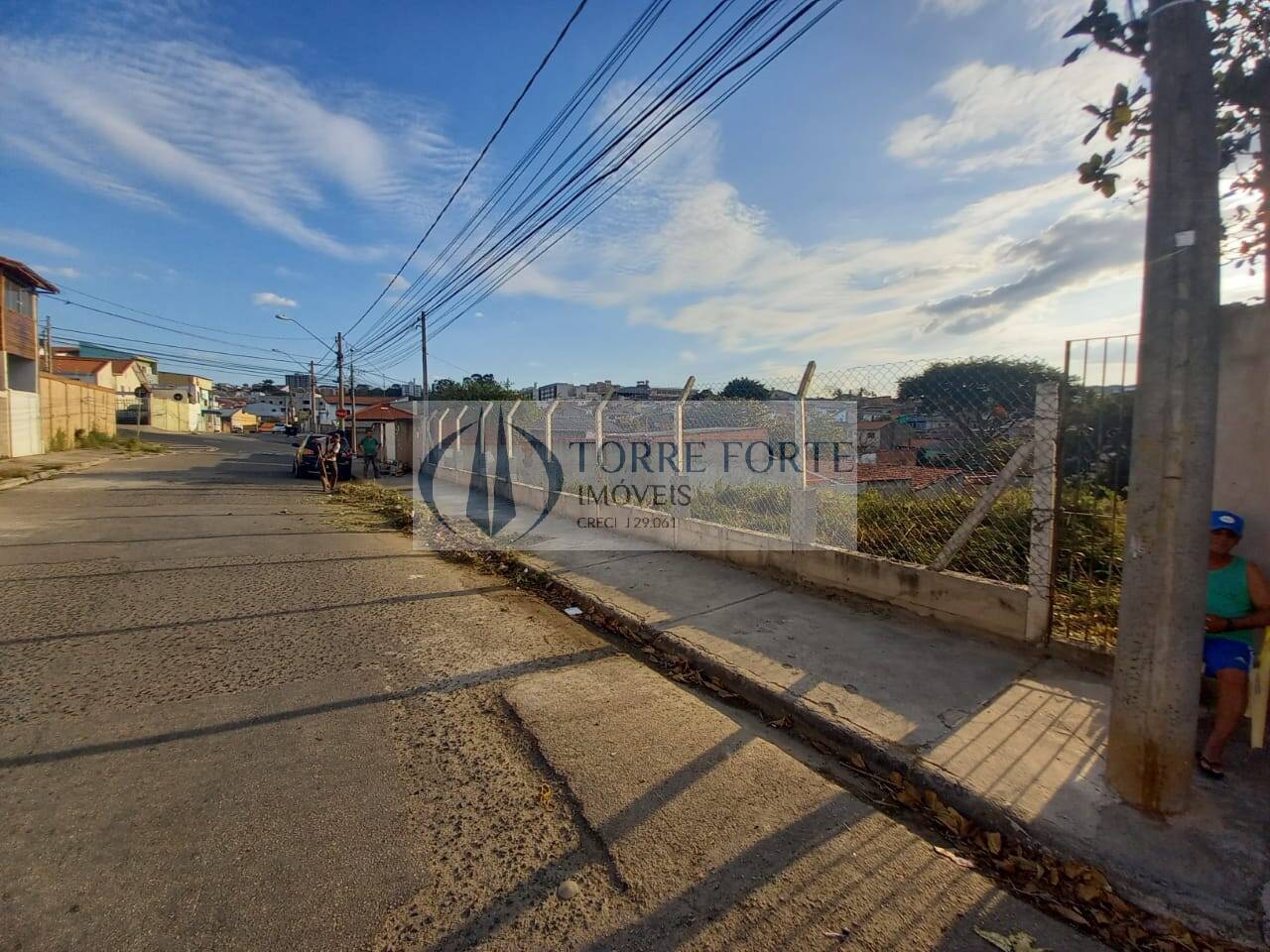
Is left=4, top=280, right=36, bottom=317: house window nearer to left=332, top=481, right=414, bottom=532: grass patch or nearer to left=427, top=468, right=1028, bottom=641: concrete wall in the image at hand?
left=332, top=481, right=414, bottom=532: grass patch

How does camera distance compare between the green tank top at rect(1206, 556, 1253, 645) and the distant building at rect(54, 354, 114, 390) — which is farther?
the distant building at rect(54, 354, 114, 390)

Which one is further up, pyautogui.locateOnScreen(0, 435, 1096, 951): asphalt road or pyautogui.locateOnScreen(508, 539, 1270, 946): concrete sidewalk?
pyautogui.locateOnScreen(508, 539, 1270, 946): concrete sidewalk

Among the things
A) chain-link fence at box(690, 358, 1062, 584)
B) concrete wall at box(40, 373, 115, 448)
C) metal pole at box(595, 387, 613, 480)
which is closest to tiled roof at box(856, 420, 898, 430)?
chain-link fence at box(690, 358, 1062, 584)

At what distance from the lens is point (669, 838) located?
2271 millimetres

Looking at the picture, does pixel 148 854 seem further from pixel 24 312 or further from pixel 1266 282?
pixel 24 312

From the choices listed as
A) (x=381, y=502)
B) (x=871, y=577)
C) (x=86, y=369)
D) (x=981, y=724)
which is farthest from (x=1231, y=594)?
(x=86, y=369)

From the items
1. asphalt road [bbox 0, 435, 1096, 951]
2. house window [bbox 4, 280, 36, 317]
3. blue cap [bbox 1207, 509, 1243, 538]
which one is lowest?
asphalt road [bbox 0, 435, 1096, 951]

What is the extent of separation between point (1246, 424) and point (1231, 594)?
87 centimetres

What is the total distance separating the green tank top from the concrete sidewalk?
575 mm

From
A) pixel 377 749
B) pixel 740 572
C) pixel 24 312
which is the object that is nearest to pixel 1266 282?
pixel 740 572

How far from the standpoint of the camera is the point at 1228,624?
8.61ft

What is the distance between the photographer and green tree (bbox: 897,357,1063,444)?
13.1ft

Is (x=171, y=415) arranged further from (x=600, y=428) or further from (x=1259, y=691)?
(x=1259, y=691)

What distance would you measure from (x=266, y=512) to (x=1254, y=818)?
41.1 ft
